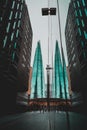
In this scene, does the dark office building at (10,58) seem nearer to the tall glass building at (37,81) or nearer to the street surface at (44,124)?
the street surface at (44,124)

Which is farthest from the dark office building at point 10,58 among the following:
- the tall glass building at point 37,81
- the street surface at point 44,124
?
the tall glass building at point 37,81

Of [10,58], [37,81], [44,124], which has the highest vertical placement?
[10,58]

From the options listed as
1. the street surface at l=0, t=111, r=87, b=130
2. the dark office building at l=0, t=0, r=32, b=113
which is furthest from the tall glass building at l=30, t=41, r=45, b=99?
the street surface at l=0, t=111, r=87, b=130

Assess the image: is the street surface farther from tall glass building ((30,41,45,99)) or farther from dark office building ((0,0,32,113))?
tall glass building ((30,41,45,99))

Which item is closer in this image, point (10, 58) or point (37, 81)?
point (10, 58)

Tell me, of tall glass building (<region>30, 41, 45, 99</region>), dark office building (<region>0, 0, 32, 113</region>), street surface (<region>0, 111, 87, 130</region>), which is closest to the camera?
street surface (<region>0, 111, 87, 130</region>)

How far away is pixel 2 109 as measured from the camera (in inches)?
784

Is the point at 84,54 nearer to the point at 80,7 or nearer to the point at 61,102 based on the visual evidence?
the point at 80,7

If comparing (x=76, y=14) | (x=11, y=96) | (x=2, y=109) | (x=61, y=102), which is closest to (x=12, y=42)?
(x=11, y=96)

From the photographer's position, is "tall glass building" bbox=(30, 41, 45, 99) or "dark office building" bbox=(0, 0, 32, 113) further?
"tall glass building" bbox=(30, 41, 45, 99)

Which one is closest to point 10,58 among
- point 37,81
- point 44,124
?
point 44,124

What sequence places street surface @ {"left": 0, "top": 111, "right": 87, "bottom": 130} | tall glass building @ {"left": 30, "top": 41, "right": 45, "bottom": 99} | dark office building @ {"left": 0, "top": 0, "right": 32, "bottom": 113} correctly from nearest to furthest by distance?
street surface @ {"left": 0, "top": 111, "right": 87, "bottom": 130}, dark office building @ {"left": 0, "top": 0, "right": 32, "bottom": 113}, tall glass building @ {"left": 30, "top": 41, "right": 45, "bottom": 99}

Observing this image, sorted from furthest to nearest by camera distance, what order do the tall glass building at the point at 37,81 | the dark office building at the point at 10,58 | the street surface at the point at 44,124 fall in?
the tall glass building at the point at 37,81 → the dark office building at the point at 10,58 → the street surface at the point at 44,124

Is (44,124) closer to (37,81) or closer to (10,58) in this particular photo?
(10,58)
